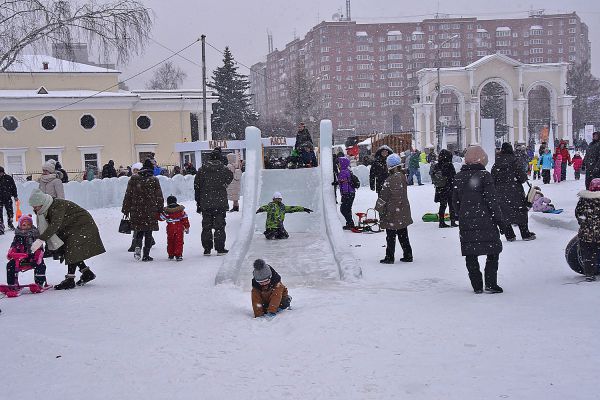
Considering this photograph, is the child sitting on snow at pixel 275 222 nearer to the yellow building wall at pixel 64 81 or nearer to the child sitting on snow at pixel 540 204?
the child sitting on snow at pixel 540 204

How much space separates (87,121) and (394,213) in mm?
36293

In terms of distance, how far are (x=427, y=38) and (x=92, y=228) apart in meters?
113

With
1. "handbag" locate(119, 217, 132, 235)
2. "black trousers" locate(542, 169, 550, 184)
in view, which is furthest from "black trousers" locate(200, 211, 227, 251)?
"black trousers" locate(542, 169, 550, 184)

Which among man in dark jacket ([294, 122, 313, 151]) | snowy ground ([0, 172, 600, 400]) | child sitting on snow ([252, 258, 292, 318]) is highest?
man in dark jacket ([294, 122, 313, 151])

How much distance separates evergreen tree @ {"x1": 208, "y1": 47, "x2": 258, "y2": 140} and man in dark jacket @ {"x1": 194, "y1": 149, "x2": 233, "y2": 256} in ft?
166

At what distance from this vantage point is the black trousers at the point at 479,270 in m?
7.12

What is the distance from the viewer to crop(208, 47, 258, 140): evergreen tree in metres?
61.3

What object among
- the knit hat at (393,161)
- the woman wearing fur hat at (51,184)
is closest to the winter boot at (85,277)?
the woman wearing fur hat at (51,184)

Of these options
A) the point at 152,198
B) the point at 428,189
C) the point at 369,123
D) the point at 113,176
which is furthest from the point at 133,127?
the point at 369,123

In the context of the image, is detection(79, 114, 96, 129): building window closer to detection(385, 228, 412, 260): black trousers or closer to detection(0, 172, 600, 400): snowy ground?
detection(0, 172, 600, 400): snowy ground

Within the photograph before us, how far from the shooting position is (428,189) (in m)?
23.3

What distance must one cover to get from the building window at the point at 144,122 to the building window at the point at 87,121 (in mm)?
3389

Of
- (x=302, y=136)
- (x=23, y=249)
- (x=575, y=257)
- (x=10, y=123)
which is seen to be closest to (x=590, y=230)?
(x=575, y=257)

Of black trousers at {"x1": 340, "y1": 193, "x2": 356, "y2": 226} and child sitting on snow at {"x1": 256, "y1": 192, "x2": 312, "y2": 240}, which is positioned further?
black trousers at {"x1": 340, "y1": 193, "x2": 356, "y2": 226}
